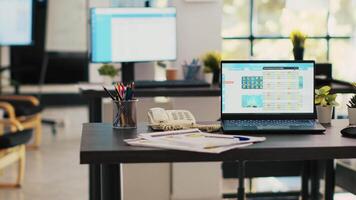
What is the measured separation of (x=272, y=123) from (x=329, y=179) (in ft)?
3.48

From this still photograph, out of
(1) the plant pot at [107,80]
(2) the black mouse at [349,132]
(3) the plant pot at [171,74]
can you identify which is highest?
(3) the plant pot at [171,74]

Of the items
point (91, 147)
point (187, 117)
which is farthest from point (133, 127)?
point (91, 147)

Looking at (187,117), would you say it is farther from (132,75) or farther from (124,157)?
(132,75)

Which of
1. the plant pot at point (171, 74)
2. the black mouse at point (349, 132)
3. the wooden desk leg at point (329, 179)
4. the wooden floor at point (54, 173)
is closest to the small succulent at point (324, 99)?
the black mouse at point (349, 132)

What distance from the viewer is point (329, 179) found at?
11.7ft

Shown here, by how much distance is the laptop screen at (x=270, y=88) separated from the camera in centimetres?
269

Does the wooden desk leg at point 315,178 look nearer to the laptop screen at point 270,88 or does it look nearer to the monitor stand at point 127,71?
the monitor stand at point 127,71

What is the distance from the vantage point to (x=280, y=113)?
2.69 meters

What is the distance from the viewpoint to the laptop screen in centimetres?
269

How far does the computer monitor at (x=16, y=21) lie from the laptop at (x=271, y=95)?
198 inches

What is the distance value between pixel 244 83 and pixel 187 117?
0.28m

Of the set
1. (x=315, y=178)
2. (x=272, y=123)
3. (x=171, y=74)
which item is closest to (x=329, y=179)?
(x=315, y=178)

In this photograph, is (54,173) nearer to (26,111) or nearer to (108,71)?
(26,111)

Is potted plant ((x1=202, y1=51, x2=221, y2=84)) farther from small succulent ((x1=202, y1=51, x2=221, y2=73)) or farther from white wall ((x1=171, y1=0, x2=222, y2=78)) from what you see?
white wall ((x1=171, y1=0, x2=222, y2=78))
